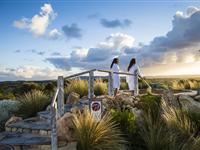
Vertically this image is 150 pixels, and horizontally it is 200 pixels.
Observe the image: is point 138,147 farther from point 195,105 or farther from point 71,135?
point 195,105

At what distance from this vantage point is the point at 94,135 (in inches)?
311

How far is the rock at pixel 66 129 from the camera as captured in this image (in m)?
8.48

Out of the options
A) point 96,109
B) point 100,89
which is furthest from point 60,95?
point 100,89

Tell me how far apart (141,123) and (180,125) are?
1.10m

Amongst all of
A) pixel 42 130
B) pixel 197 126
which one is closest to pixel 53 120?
pixel 42 130

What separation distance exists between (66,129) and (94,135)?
93 centimetres

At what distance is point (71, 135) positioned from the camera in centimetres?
853

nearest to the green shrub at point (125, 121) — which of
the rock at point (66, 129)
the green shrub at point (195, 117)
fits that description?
the rock at point (66, 129)

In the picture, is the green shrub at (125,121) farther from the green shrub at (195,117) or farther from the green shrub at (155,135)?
the green shrub at (195,117)

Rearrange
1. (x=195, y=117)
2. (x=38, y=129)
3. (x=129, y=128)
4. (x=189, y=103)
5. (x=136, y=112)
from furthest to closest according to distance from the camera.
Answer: (x=189, y=103) → (x=136, y=112) → (x=195, y=117) → (x=38, y=129) → (x=129, y=128)

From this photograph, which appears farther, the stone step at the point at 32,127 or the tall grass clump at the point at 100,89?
the tall grass clump at the point at 100,89

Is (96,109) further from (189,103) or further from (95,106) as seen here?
(189,103)

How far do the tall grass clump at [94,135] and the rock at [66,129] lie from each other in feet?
1.31

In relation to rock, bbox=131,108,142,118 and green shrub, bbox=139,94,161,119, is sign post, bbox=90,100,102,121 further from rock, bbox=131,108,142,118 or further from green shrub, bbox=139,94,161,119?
green shrub, bbox=139,94,161,119
